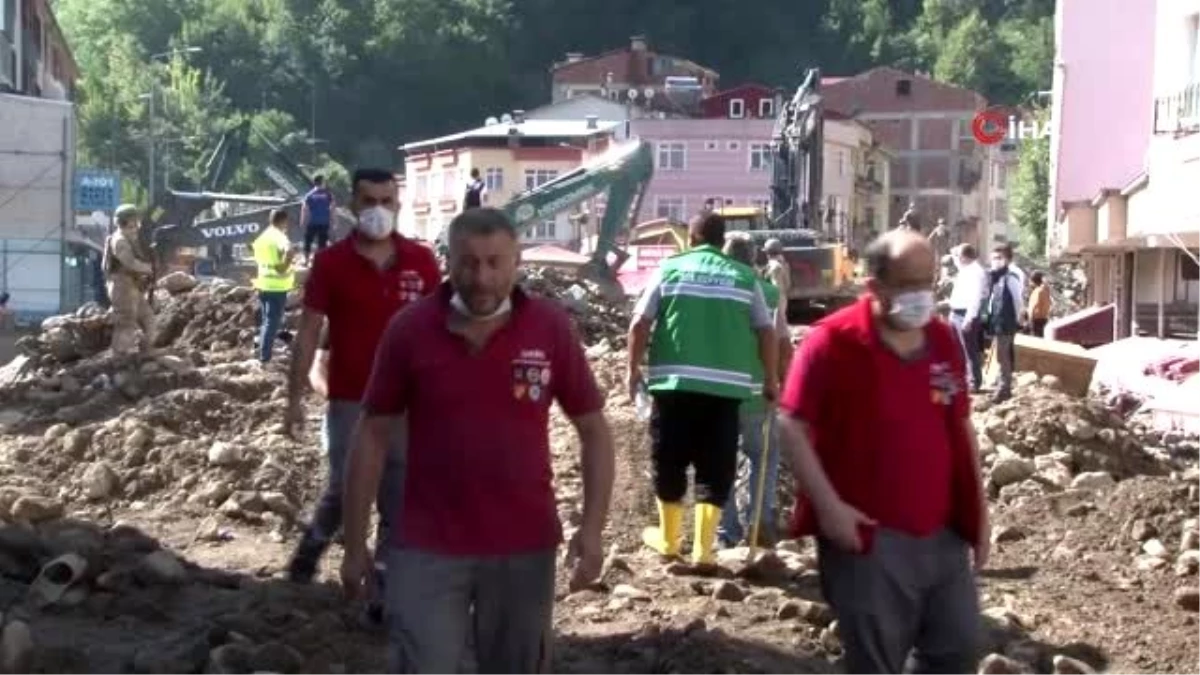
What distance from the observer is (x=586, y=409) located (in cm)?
621

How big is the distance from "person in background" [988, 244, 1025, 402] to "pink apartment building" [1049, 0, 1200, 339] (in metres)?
6.96

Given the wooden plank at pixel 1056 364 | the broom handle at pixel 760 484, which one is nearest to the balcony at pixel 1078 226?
the wooden plank at pixel 1056 364

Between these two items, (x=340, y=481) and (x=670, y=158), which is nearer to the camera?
(x=340, y=481)

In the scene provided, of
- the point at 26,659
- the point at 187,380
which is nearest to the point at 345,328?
the point at 26,659

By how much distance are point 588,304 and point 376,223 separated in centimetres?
1846

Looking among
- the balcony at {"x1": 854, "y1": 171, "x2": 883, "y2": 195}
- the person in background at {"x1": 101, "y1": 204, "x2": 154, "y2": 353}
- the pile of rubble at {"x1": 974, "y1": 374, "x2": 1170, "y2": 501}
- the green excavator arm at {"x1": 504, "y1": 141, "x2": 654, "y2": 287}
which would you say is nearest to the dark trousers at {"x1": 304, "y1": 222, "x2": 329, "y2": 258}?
the green excavator arm at {"x1": 504, "y1": 141, "x2": 654, "y2": 287}

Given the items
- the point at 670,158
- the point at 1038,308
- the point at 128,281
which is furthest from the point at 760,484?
the point at 670,158

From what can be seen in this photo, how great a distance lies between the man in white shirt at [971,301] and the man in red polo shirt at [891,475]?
14.6m

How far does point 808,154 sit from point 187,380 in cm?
2569

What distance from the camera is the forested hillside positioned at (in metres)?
124

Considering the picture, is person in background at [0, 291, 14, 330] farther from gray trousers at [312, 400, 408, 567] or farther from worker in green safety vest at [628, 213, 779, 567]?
gray trousers at [312, 400, 408, 567]

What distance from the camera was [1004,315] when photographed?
69.0ft

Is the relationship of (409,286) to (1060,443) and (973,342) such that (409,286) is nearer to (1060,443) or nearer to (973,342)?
(1060,443)

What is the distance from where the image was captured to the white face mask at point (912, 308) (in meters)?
6.25
